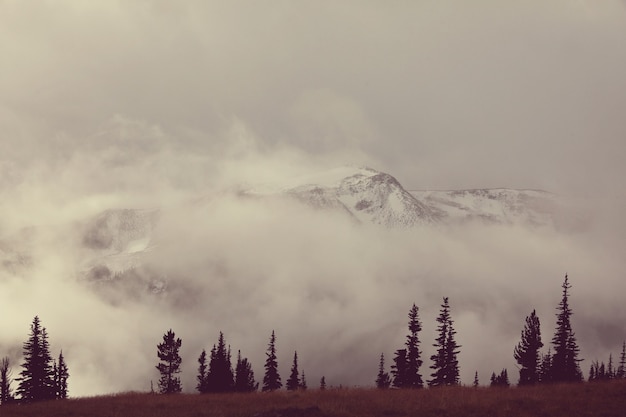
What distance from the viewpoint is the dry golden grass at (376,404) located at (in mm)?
23797

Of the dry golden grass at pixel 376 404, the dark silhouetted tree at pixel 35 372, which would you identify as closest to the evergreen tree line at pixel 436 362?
the dry golden grass at pixel 376 404

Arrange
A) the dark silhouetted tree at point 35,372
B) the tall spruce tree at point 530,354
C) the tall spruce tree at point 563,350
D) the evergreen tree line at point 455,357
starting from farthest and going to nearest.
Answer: the tall spruce tree at point 530,354
the dark silhouetted tree at point 35,372
the tall spruce tree at point 563,350
the evergreen tree line at point 455,357

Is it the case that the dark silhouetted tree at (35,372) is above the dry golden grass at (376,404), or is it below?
below

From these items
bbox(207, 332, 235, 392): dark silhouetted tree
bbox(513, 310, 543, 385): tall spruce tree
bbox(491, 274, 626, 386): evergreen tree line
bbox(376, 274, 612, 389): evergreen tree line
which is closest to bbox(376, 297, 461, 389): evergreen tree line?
bbox(376, 274, 612, 389): evergreen tree line

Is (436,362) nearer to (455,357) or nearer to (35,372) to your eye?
(455,357)

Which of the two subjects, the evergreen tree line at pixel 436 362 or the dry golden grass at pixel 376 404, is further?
the evergreen tree line at pixel 436 362

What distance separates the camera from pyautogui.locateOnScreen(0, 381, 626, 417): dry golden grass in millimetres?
23797

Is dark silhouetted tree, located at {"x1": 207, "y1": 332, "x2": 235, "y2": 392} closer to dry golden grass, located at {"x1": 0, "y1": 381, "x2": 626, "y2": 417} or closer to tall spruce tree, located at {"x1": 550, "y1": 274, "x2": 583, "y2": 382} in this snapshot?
tall spruce tree, located at {"x1": 550, "y1": 274, "x2": 583, "y2": 382}

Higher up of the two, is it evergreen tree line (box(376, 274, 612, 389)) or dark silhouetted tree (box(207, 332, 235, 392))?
evergreen tree line (box(376, 274, 612, 389))

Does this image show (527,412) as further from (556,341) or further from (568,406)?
(556,341)

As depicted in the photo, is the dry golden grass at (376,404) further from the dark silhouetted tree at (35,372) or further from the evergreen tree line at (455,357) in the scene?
the dark silhouetted tree at (35,372)

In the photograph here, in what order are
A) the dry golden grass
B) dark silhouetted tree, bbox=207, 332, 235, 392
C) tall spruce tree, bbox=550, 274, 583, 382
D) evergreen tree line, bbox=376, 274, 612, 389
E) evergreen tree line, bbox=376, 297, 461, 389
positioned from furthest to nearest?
dark silhouetted tree, bbox=207, 332, 235, 392 < tall spruce tree, bbox=550, 274, 583, 382 < evergreen tree line, bbox=376, 274, 612, 389 < evergreen tree line, bbox=376, 297, 461, 389 < the dry golden grass

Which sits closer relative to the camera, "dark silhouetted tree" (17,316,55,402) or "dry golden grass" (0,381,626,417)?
"dry golden grass" (0,381,626,417)

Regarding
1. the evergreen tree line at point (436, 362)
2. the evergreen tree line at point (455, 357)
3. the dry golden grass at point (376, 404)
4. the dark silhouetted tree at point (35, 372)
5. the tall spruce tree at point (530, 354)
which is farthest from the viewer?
the tall spruce tree at point (530, 354)
